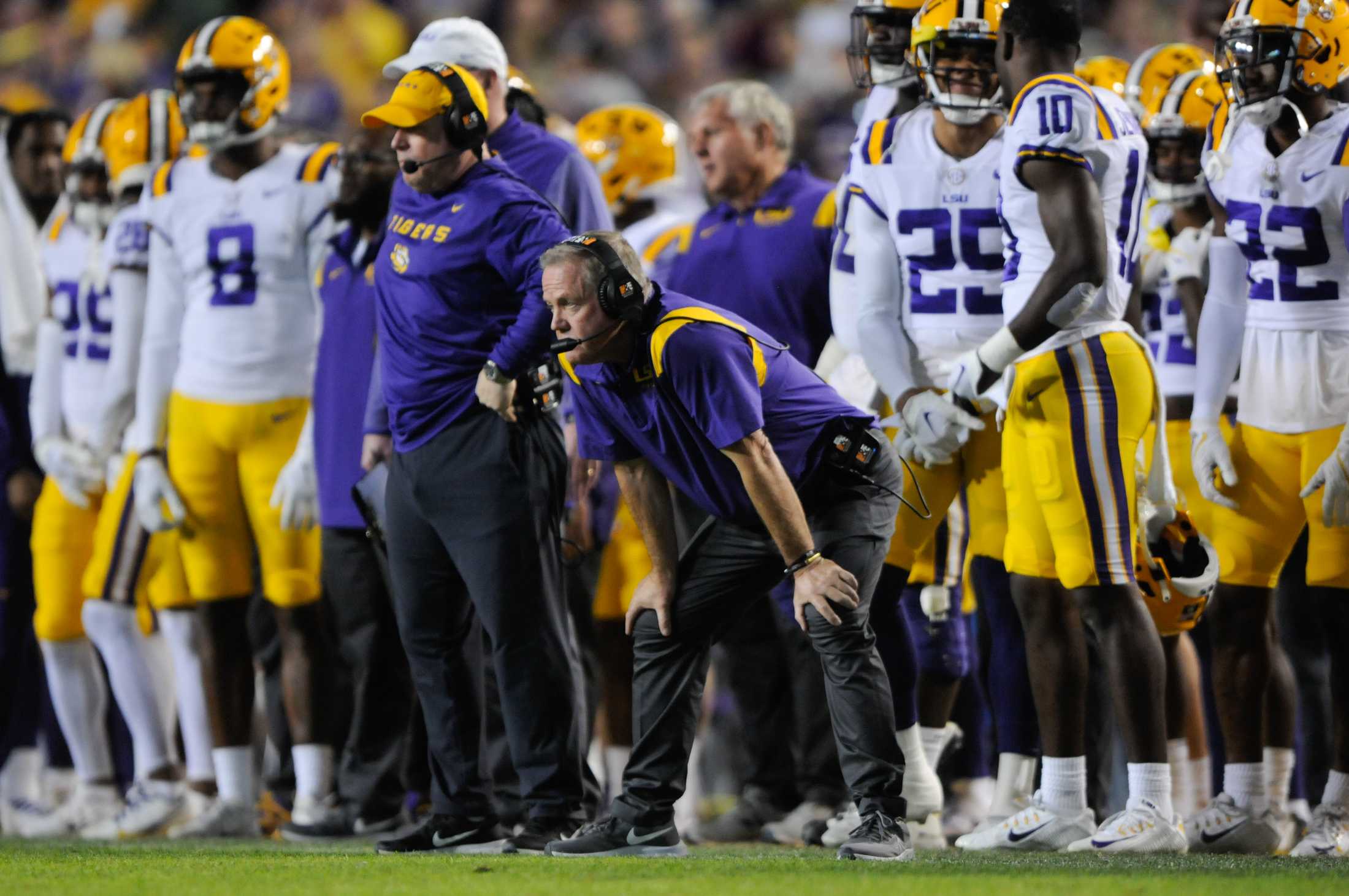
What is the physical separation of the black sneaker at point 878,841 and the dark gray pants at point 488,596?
0.98 m

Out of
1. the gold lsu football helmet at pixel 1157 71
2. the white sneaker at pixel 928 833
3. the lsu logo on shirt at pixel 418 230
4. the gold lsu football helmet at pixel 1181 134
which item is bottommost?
the white sneaker at pixel 928 833

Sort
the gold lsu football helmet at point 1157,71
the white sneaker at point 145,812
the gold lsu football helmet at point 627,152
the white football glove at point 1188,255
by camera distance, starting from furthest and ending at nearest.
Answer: the gold lsu football helmet at point 627,152 < the gold lsu football helmet at point 1157,71 < the white sneaker at point 145,812 < the white football glove at point 1188,255

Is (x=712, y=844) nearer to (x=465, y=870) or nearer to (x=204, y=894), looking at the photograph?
(x=465, y=870)

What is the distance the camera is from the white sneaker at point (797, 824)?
20.7 ft

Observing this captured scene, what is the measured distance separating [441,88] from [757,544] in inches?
66.1

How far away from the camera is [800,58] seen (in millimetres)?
14109

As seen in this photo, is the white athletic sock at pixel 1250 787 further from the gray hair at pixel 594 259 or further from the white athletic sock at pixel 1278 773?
the gray hair at pixel 594 259

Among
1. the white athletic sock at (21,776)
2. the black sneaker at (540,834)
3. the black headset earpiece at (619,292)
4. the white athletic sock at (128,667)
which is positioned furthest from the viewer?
the white athletic sock at (21,776)

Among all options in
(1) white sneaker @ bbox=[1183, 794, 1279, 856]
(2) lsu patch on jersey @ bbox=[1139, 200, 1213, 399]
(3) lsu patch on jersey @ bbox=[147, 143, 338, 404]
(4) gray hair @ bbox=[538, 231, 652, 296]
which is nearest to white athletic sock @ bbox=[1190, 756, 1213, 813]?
(1) white sneaker @ bbox=[1183, 794, 1279, 856]

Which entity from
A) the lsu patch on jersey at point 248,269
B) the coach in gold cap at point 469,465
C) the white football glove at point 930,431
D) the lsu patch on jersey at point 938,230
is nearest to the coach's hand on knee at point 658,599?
the coach in gold cap at point 469,465

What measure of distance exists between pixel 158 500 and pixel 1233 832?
378 centimetres

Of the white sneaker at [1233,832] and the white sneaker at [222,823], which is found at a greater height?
the white sneaker at [1233,832]

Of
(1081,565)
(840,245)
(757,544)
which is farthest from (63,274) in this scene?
(1081,565)

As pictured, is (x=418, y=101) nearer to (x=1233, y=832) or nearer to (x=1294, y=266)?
(x=1294, y=266)
